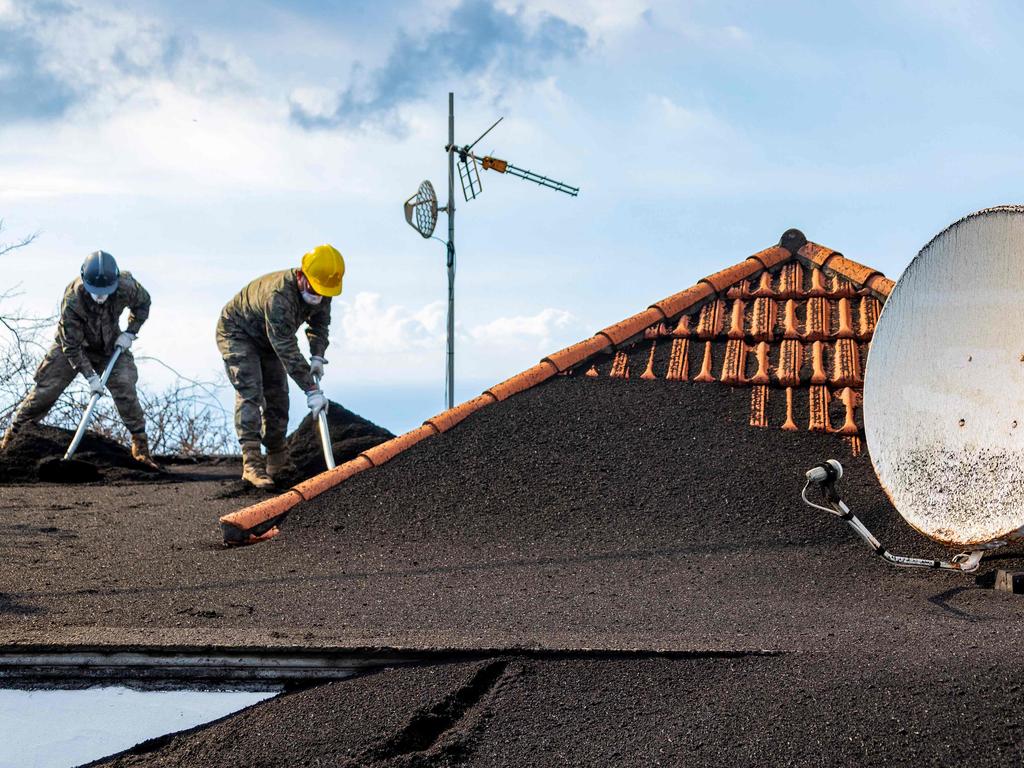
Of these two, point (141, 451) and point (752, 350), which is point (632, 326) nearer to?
point (752, 350)

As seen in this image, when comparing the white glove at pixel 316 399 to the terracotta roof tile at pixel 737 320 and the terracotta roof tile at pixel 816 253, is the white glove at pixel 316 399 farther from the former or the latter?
the terracotta roof tile at pixel 816 253

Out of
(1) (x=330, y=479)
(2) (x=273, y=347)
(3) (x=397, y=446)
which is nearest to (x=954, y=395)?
(3) (x=397, y=446)

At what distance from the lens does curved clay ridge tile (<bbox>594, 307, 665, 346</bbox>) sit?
29.5ft

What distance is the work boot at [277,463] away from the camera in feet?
34.7

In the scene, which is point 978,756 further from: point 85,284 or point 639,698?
point 85,284

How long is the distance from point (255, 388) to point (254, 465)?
74 centimetres

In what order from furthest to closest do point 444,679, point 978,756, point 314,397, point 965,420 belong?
point 314,397, point 965,420, point 444,679, point 978,756

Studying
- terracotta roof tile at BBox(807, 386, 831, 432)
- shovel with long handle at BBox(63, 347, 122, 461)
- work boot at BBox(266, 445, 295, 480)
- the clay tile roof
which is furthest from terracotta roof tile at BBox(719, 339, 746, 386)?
shovel with long handle at BBox(63, 347, 122, 461)

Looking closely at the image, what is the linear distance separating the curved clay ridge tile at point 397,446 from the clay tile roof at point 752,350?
0.4 inches

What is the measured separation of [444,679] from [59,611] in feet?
8.09

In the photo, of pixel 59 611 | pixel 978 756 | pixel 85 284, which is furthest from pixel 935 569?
pixel 85 284

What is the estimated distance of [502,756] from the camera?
13.3 ft

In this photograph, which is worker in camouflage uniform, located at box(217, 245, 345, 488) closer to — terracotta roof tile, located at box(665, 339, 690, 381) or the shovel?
the shovel

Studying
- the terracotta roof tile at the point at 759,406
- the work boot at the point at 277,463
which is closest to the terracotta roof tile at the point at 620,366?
the terracotta roof tile at the point at 759,406
